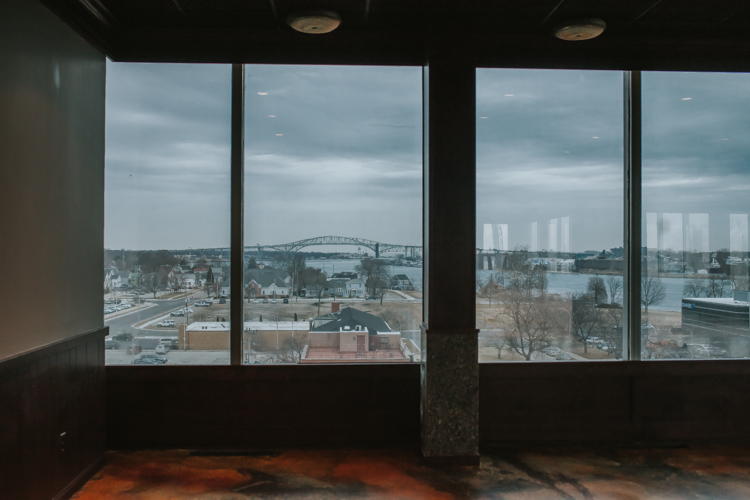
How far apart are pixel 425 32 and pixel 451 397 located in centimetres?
254

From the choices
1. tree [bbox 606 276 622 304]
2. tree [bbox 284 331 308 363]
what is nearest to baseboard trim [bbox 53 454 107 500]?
tree [bbox 284 331 308 363]

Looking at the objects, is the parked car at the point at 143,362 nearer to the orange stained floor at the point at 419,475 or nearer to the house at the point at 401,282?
the orange stained floor at the point at 419,475

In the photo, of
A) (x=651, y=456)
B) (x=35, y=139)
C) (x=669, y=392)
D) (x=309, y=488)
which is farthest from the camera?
(x=669, y=392)

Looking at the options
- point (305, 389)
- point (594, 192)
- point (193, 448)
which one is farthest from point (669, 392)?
point (193, 448)

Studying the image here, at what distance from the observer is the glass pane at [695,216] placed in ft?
11.8

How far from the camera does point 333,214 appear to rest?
3.51 m

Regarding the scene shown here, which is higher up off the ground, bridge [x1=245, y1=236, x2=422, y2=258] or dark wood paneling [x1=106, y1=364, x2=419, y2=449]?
bridge [x1=245, y1=236, x2=422, y2=258]

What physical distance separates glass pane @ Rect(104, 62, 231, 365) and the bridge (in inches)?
15.2

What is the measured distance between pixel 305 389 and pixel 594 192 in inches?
106

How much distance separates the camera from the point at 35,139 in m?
2.48

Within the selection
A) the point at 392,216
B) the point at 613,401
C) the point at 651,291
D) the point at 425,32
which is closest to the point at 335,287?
the point at 392,216

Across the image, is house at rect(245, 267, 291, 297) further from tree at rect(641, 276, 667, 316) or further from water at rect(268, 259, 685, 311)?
tree at rect(641, 276, 667, 316)

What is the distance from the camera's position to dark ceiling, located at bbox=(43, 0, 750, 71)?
2922 mm

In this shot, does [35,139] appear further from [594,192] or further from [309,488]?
[594,192]
